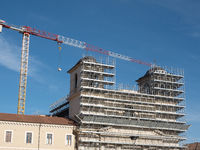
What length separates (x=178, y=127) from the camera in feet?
245

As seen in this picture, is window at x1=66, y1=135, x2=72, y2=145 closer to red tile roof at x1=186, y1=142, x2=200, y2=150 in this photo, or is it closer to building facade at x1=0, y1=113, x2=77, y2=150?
building facade at x1=0, y1=113, x2=77, y2=150

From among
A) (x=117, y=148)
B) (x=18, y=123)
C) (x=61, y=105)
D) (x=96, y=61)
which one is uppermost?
(x=96, y=61)

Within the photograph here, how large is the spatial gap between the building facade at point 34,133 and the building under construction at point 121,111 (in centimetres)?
247

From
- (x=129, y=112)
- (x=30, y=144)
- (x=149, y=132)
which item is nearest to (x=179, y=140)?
(x=149, y=132)

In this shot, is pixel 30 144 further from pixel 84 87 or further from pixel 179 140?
pixel 179 140

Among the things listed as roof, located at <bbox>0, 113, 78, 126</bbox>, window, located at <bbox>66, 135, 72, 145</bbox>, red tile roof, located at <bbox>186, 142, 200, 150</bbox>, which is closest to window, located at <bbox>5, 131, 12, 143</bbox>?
roof, located at <bbox>0, 113, 78, 126</bbox>

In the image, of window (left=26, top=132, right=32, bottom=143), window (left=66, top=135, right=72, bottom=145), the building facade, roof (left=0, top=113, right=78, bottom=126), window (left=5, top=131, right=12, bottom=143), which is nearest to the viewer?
window (left=5, top=131, right=12, bottom=143)

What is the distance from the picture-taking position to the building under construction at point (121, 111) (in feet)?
219

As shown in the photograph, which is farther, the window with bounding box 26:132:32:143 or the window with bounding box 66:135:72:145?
the window with bounding box 66:135:72:145

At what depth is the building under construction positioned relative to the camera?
219 ft

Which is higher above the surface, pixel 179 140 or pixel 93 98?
pixel 93 98

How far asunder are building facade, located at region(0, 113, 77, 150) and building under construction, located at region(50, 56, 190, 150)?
97.0 inches

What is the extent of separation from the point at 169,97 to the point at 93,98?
62.8ft

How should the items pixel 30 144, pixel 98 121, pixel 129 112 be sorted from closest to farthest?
pixel 30 144 → pixel 98 121 → pixel 129 112
